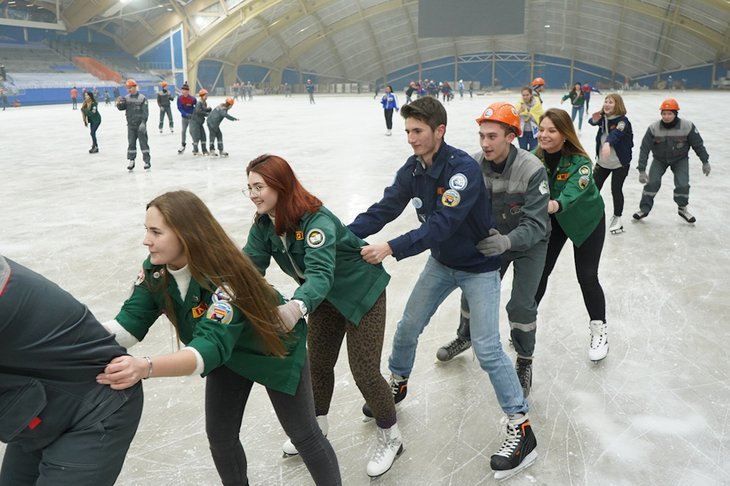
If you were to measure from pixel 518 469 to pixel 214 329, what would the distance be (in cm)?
173

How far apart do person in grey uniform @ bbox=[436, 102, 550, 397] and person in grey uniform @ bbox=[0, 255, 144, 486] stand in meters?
1.78

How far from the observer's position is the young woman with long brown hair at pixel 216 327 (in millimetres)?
1743

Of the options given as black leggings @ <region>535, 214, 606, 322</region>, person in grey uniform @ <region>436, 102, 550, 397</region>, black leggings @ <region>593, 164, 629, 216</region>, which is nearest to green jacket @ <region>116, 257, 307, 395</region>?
person in grey uniform @ <region>436, 102, 550, 397</region>

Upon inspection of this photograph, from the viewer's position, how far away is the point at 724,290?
499 centimetres

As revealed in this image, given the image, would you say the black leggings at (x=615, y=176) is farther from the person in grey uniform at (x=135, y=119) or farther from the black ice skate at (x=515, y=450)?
the person in grey uniform at (x=135, y=119)

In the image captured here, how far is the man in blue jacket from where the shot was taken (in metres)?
2.64

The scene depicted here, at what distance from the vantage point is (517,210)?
10.2 feet

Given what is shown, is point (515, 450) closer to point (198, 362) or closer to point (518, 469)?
point (518, 469)

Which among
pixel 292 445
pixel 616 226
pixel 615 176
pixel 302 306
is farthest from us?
pixel 616 226

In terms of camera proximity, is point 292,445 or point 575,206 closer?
point 292,445

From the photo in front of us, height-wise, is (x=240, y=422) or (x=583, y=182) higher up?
(x=583, y=182)

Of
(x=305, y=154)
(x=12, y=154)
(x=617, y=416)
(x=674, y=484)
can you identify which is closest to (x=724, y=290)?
(x=617, y=416)

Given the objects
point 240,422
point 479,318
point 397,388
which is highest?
Result: point 479,318

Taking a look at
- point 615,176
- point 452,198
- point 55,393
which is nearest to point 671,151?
point 615,176
